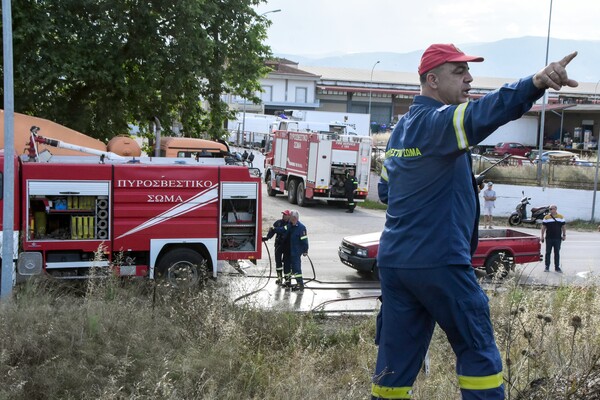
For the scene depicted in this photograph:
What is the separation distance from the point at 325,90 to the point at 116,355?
77880 mm

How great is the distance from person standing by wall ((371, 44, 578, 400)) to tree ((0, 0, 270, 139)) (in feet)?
51.6

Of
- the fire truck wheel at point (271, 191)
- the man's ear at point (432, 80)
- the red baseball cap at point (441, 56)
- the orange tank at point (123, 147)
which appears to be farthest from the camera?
the fire truck wheel at point (271, 191)

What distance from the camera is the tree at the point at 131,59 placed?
60.0 feet

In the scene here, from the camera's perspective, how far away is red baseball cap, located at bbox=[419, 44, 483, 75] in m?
3.70

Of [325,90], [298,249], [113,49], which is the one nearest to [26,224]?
[298,249]

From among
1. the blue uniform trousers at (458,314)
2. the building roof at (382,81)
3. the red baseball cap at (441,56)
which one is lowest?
the blue uniform trousers at (458,314)

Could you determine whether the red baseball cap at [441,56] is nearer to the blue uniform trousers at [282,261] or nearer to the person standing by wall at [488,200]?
the blue uniform trousers at [282,261]

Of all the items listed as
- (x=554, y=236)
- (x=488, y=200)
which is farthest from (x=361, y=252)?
(x=488, y=200)

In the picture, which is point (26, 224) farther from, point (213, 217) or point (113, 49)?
point (113, 49)

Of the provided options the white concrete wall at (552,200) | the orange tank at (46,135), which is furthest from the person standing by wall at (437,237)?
the white concrete wall at (552,200)

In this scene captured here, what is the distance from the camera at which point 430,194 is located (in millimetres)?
3648

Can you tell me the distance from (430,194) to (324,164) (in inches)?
1013

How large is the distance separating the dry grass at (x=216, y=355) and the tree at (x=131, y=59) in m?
11.8

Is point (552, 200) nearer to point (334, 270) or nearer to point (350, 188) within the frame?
point (350, 188)
